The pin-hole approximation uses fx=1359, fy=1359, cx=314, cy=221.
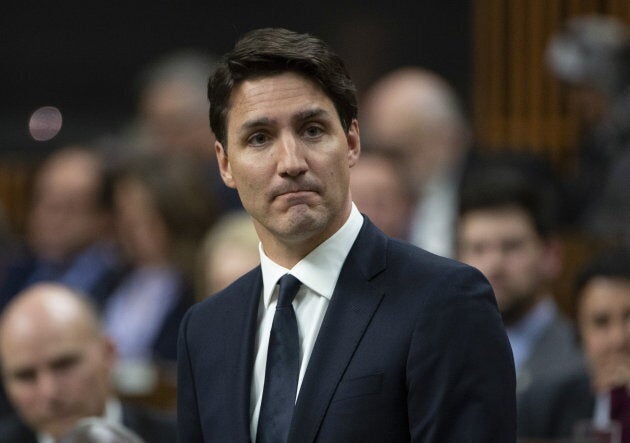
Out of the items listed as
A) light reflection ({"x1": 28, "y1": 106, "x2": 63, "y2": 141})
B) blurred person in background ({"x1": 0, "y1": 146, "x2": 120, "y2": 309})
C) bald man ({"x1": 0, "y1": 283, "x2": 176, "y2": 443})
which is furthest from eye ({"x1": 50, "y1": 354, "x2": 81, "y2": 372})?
light reflection ({"x1": 28, "y1": 106, "x2": 63, "y2": 141})

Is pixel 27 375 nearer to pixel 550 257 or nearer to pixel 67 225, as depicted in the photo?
pixel 550 257

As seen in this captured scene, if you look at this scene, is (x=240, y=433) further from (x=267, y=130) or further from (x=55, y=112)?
(x=55, y=112)

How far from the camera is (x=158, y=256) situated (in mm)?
5652

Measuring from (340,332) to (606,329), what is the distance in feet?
7.55

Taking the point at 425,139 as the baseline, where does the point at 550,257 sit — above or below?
below

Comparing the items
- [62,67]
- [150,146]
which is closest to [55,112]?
[62,67]

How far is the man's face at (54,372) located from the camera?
4078 millimetres

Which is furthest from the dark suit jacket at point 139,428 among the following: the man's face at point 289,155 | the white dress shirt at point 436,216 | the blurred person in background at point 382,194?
the man's face at point 289,155

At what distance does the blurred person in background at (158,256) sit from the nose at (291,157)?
327cm

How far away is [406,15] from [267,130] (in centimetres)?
614

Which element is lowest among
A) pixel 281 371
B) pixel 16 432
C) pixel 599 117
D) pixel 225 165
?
pixel 16 432

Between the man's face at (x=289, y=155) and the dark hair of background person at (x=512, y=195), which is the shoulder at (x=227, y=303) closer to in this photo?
the man's face at (x=289, y=155)

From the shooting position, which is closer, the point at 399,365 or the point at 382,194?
the point at 399,365

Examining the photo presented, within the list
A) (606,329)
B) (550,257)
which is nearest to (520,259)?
(550,257)
